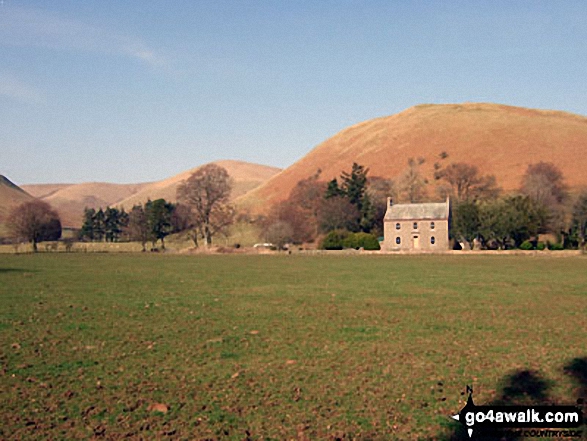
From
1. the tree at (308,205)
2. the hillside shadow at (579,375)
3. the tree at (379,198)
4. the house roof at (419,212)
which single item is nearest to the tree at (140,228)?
the tree at (308,205)

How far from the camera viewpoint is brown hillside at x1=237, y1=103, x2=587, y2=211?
14838 cm

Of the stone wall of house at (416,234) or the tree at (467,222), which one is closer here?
the tree at (467,222)

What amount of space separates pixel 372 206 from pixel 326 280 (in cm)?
7157

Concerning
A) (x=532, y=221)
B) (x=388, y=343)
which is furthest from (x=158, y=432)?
(x=532, y=221)

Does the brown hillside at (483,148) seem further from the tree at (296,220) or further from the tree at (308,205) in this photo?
the tree at (296,220)

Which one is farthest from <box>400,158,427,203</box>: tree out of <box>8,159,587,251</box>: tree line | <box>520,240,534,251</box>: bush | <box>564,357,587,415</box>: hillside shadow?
<box>564,357,587,415</box>: hillside shadow

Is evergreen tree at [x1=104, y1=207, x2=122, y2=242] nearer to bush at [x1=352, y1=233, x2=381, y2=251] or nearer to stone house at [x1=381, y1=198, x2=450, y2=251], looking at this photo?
stone house at [x1=381, y1=198, x2=450, y2=251]

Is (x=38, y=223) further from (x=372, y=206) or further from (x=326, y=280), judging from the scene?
(x=326, y=280)

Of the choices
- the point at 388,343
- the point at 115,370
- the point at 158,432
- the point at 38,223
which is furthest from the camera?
the point at 38,223

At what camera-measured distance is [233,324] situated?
57.3 ft

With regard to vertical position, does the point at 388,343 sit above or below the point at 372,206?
below

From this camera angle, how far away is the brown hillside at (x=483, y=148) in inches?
5842

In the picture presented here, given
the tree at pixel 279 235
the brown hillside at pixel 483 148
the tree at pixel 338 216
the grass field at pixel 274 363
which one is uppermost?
the brown hillside at pixel 483 148

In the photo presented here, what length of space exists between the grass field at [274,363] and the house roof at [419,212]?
73282mm
